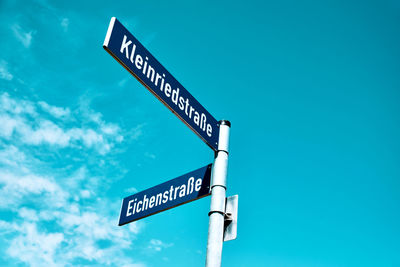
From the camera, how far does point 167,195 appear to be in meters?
3.82

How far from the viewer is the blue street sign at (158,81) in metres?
2.92

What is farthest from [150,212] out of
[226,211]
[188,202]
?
[226,211]

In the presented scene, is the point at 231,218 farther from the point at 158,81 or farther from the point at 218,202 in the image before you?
the point at 158,81

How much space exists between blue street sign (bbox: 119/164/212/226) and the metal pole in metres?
0.18

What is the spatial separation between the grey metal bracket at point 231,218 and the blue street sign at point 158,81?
577 millimetres

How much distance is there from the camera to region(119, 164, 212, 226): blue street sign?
3531 millimetres

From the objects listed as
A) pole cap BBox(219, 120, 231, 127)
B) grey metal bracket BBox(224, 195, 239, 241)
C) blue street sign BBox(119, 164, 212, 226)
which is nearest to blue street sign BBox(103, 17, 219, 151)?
pole cap BBox(219, 120, 231, 127)

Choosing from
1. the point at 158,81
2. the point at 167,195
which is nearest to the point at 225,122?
the point at 158,81

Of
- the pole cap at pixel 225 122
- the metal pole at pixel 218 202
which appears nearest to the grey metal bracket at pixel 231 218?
the metal pole at pixel 218 202

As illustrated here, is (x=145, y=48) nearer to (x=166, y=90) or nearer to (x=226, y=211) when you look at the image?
(x=166, y=90)

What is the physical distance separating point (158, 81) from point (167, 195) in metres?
1.28

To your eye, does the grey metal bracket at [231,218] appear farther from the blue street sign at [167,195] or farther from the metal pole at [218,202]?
the blue street sign at [167,195]

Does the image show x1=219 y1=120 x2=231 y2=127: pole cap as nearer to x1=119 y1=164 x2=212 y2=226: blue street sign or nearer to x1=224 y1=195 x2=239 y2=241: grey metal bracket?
x1=119 y1=164 x2=212 y2=226: blue street sign

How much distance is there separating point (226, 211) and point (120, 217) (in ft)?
5.17
